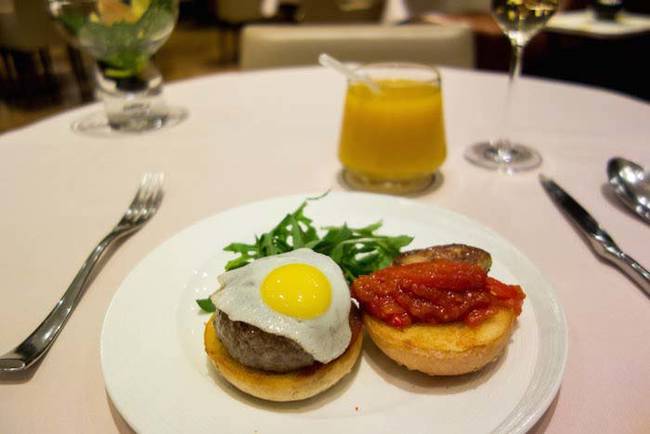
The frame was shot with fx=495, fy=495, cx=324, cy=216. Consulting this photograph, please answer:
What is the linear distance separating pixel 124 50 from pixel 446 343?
1358 millimetres

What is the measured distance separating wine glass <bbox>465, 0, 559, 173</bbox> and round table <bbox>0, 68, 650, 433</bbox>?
0.15 ft

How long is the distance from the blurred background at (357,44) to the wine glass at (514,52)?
1095mm

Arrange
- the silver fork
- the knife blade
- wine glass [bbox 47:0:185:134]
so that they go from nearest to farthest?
the silver fork
the knife blade
wine glass [bbox 47:0:185:134]

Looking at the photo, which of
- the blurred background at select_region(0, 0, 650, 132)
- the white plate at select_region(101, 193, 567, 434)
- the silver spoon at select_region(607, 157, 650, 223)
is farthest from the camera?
the blurred background at select_region(0, 0, 650, 132)

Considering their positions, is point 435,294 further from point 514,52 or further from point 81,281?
point 514,52

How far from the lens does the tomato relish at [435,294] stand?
76 centimetres

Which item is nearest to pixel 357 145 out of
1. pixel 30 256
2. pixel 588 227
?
pixel 588 227

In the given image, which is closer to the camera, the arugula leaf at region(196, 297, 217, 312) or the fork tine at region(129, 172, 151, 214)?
the arugula leaf at region(196, 297, 217, 312)

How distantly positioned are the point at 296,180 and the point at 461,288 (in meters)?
0.65

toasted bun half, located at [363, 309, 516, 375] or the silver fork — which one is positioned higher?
toasted bun half, located at [363, 309, 516, 375]

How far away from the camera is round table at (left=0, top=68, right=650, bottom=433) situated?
0.72 m

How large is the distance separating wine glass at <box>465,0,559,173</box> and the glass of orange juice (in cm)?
22

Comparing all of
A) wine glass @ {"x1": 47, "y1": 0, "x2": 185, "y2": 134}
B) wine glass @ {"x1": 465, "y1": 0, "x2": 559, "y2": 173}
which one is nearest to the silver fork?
wine glass @ {"x1": 47, "y1": 0, "x2": 185, "y2": 134}

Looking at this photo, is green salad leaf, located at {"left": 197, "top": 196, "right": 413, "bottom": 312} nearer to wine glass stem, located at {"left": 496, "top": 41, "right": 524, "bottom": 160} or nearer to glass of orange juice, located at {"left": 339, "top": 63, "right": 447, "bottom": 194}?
glass of orange juice, located at {"left": 339, "top": 63, "right": 447, "bottom": 194}
